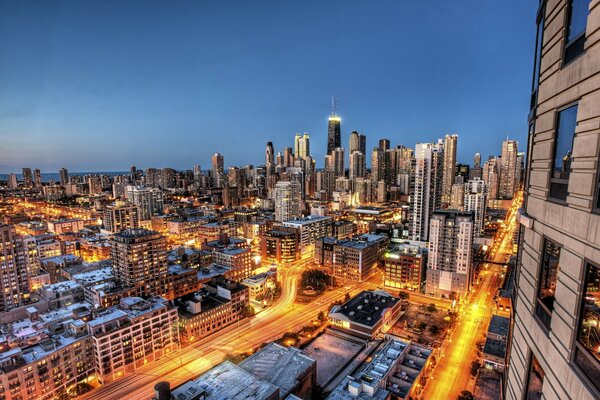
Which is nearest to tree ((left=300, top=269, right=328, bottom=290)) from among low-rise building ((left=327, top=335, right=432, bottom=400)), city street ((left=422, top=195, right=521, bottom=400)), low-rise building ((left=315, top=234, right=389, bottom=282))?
low-rise building ((left=315, top=234, right=389, bottom=282))

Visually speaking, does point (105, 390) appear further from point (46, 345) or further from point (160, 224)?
point (160, 224)

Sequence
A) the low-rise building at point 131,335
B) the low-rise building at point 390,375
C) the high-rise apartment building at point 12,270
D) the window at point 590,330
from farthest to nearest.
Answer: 1. the high-rise apartment building at point 12,270
2. the low-rise building at point 131,335
3. the low-rise building at point 390,375
4. the window at point 590,330

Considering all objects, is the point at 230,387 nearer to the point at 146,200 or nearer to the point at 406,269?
the point at 406,269

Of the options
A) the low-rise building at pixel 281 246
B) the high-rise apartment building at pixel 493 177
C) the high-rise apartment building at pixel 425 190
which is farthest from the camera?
the high-rise apartment building at pixel 493 177

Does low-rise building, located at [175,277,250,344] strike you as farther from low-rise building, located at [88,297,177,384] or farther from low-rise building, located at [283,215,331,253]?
low-rise building, located at [283,215,331,253]

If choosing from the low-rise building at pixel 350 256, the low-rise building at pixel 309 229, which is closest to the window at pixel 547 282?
the low-rise building at pixel 350 256

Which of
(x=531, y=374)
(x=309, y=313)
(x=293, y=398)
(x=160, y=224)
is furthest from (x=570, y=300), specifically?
(x=160, y=224)

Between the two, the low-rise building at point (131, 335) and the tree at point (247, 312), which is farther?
the tree at point (247, 312)

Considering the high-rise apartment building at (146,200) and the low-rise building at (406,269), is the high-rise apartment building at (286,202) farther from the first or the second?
the high-rise apartment building at (146,200)
